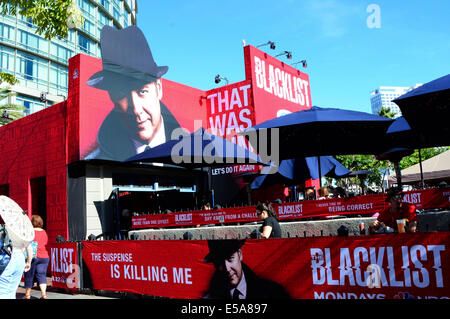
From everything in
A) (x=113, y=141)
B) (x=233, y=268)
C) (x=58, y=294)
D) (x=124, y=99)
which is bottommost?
(x=58, y=294)

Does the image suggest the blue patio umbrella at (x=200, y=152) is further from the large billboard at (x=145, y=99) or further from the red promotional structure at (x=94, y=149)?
the red promotional structure at (x=94, y=149)

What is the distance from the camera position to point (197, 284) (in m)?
6.06

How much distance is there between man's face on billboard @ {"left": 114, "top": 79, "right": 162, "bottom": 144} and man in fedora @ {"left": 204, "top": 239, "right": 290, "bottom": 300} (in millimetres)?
8806

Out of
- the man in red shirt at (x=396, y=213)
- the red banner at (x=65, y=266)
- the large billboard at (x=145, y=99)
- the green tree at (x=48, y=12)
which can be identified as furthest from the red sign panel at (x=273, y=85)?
the man in red shirt at (x=396, y=213)

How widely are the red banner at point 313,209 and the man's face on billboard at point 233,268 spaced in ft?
11.6

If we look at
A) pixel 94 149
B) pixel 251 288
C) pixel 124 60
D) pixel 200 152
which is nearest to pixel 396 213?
pixel 251 288

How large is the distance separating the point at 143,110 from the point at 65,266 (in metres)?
7.22

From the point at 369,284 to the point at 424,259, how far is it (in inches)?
26.5

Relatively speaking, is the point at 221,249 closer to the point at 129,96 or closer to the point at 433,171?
the point at 129,96

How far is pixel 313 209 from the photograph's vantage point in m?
8.81

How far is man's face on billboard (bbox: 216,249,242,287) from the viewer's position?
564 centimetres

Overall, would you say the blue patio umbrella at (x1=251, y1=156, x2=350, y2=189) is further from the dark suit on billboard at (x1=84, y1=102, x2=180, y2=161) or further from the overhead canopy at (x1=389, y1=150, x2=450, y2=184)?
the overhead canopy at (x1=389, y1=150, x2=450, y2=184)

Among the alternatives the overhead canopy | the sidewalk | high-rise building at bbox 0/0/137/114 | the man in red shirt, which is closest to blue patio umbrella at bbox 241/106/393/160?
the man in red shirt

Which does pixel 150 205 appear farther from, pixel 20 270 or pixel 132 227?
pixel 20 270
